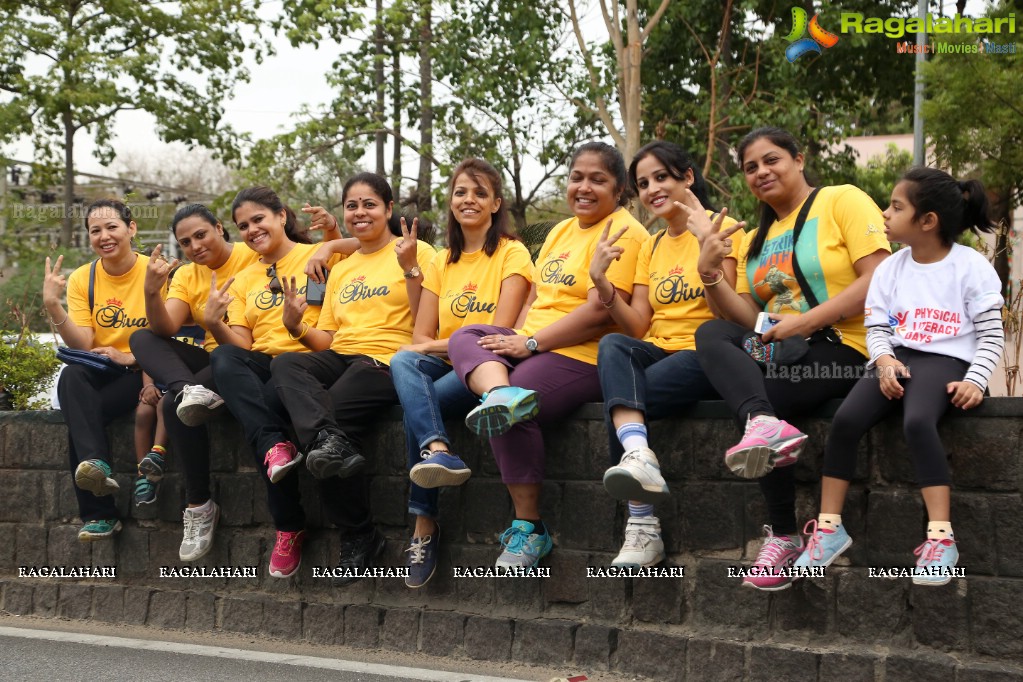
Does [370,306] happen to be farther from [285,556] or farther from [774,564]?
[774,564]

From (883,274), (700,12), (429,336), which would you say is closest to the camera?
(883,274)

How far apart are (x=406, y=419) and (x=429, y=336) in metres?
0.77

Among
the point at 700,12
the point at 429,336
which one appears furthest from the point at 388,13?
the point at 429,336

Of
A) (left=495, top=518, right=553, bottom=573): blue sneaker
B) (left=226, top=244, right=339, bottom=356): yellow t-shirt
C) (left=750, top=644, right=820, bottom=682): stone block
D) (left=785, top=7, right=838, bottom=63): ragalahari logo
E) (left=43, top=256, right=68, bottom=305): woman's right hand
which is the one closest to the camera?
(left=750, top=644, right=820, bottom=682): stone block

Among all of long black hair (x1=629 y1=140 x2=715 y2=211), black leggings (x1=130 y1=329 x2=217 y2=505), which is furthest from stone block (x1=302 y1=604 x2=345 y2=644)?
long black hair (x1=629 y1=140 x2=715 y2=211)

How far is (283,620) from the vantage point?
6.37m

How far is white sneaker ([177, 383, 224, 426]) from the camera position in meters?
6.14

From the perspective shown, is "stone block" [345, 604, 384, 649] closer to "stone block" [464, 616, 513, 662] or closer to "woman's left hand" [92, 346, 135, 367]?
"stone block" [464, 616, 513, 662]

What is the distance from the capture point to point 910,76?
52.9 ft

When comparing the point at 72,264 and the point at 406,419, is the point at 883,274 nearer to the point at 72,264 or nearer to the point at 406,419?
the point at 406,419

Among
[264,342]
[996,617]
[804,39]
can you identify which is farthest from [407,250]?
[804,39]

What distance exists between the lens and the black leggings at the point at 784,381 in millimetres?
4859

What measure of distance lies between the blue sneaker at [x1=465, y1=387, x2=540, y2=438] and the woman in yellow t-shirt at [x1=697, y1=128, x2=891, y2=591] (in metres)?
0.78

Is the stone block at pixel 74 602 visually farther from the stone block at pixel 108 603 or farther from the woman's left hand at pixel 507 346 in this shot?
the woman's left hand at pixel 507 346
